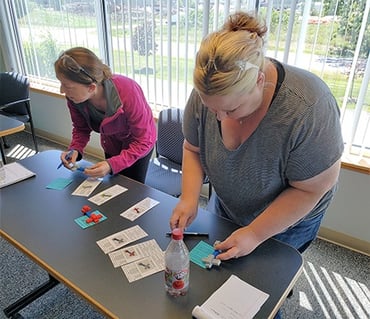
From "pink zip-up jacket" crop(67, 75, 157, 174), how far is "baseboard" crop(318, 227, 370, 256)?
143cm

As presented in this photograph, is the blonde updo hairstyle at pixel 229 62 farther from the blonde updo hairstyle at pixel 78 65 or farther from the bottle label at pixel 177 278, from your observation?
the blonde updo hairstyle at pixel 78 65

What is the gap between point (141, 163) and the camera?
1.73 m

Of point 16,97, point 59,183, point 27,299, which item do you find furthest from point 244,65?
point 16,97

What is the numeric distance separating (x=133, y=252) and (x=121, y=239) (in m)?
0.08

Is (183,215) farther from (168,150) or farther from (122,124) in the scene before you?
(168,150)

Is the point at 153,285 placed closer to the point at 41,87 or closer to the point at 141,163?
the point at 141,163

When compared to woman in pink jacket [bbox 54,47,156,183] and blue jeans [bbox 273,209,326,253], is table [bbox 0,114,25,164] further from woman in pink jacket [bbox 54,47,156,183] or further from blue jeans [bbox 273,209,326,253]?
blue jeans [bbox 273,209,326,253]

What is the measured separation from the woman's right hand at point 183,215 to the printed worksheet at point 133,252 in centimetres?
10

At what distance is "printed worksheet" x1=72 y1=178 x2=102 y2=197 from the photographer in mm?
1337

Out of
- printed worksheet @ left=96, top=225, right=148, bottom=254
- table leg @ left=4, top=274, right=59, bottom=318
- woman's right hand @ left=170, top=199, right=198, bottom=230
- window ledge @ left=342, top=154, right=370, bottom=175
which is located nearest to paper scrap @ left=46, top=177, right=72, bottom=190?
printed worksheet @ left=96, top=225, right=148, bottom=254

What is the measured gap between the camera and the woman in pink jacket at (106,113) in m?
1.37

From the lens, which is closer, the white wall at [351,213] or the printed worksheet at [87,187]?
the printed worksheet at [87,187]

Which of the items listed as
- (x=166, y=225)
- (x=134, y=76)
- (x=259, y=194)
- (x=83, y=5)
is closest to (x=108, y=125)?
(x=166, y=225)

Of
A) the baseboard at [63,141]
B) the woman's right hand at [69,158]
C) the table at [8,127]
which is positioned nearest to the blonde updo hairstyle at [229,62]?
the woman's right hand at [69,158]
